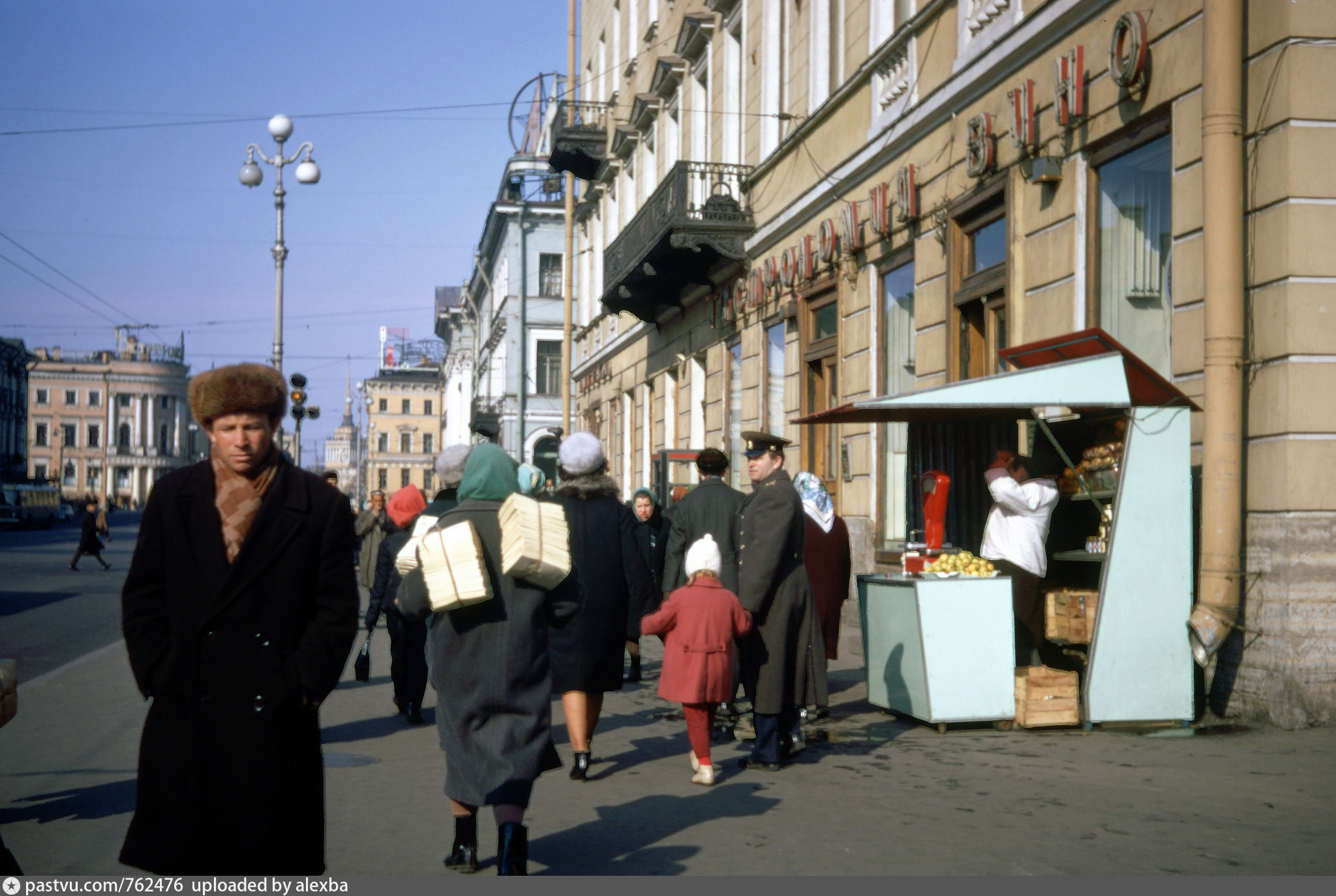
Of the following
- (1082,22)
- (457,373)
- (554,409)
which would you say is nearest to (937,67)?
(1082,22)

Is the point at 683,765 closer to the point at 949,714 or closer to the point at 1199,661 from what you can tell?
the point at 949,714

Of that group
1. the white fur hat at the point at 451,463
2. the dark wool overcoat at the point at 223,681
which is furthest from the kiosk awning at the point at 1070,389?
the dark wool overcoat at the point at 223,681

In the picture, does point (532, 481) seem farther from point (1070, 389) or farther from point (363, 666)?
point (1070, 389)

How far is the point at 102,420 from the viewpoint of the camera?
144m

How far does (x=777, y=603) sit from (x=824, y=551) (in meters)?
2.05

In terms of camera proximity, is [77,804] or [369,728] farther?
[369,728]

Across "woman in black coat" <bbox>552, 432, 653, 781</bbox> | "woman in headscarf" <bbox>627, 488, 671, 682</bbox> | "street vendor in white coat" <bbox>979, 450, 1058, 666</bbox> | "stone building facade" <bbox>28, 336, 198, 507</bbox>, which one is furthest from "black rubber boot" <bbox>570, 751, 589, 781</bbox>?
"stone building facade" <bbox>28, 336, 198, 507</bbox>

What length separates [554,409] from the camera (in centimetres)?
5956

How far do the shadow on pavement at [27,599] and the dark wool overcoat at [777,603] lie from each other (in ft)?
48.1

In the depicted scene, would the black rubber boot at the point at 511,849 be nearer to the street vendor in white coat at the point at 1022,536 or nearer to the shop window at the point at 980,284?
the street vendor in white coat at the point at 1022,536

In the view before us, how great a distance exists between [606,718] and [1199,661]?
3876 millimetres

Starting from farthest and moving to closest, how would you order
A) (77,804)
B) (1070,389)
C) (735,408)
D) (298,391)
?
(298,391) → (735,408) → (1070,389) → (77,804)

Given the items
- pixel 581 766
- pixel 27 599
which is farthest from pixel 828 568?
pixel 27 599

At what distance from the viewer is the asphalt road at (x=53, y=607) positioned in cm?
1440
